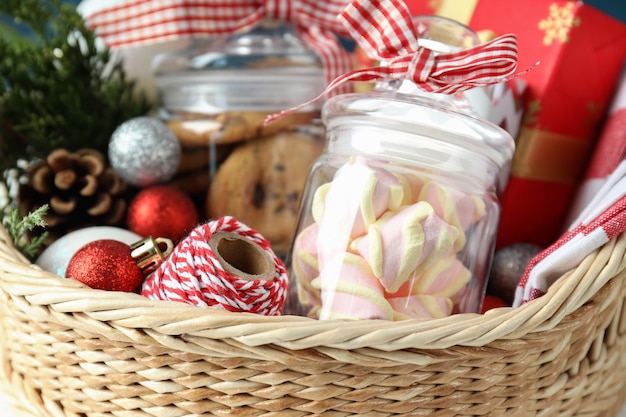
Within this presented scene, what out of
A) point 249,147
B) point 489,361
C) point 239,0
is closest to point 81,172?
point 249,147

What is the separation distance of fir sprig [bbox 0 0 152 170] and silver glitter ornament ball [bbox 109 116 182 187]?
0.09 meters

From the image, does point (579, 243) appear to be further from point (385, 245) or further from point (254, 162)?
point (254, 162)

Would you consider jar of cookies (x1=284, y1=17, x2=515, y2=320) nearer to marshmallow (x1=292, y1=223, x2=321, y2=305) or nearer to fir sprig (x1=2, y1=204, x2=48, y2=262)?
marshmallow (x1=292, y1=223, x2=321, y2=305)

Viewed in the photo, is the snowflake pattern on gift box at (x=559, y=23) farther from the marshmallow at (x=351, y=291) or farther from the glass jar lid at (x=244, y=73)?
the marshmallow at (x=351, y=291)

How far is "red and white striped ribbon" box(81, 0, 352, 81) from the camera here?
3.16 ft

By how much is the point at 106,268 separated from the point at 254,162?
32 centimetres

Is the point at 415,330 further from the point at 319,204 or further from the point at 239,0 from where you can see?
the point at 239,0

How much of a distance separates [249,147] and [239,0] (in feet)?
0.80

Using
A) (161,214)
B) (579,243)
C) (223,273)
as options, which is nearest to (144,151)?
(161,214)

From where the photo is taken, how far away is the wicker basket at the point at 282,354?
0.50 m

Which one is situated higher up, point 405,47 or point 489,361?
point 405,47

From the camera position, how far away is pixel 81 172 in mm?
855

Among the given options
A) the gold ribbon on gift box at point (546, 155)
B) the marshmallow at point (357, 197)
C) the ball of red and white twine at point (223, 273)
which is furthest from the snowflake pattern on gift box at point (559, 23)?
the ball of red and white twine at point (223, 273)

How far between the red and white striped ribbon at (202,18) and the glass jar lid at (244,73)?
0.7 inches
